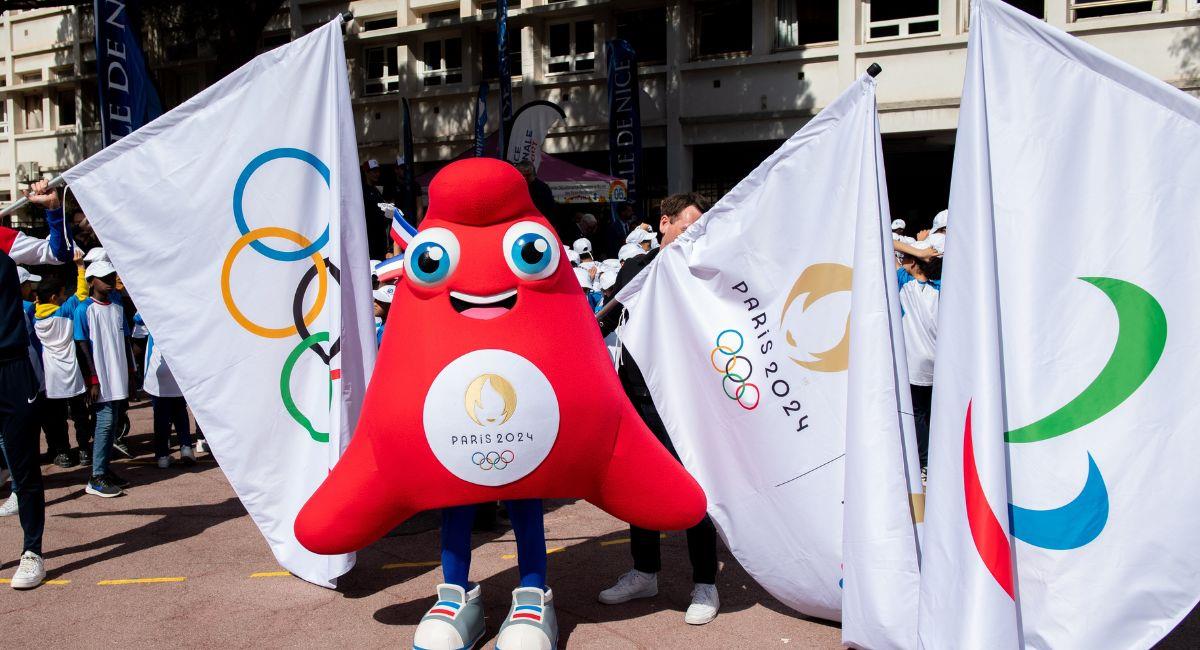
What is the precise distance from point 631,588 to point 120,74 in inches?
289

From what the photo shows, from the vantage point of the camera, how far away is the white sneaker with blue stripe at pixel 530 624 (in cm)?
388

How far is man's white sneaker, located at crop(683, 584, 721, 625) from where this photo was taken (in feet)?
14.4

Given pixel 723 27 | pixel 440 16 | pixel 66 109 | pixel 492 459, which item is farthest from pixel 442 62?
pixel 492 459

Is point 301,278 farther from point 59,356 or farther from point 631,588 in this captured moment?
point 59,356

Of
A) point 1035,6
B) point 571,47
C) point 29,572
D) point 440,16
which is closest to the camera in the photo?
point 29,572

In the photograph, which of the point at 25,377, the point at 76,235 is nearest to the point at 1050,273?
the point at 25,377

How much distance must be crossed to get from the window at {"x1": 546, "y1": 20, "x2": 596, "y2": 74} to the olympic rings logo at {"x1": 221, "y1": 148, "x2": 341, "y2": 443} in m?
16.8

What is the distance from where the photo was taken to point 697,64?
64.5 ft

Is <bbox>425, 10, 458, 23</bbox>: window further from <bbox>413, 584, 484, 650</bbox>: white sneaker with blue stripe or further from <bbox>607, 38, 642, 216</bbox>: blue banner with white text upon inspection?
<bbox>413, 584, 484, 650</bbox>: white sneaker with blue stripe

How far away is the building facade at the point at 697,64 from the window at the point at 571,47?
0.04 m

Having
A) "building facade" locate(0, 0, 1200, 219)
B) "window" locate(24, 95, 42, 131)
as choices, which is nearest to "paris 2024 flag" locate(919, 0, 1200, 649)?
"building facade" locate(0, 0, 1200, 219)

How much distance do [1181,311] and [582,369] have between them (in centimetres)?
202

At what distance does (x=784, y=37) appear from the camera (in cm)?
1925

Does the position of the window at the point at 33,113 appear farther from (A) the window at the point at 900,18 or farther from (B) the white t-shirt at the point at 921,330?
(B) the white t-shirt at the point at 921,330
